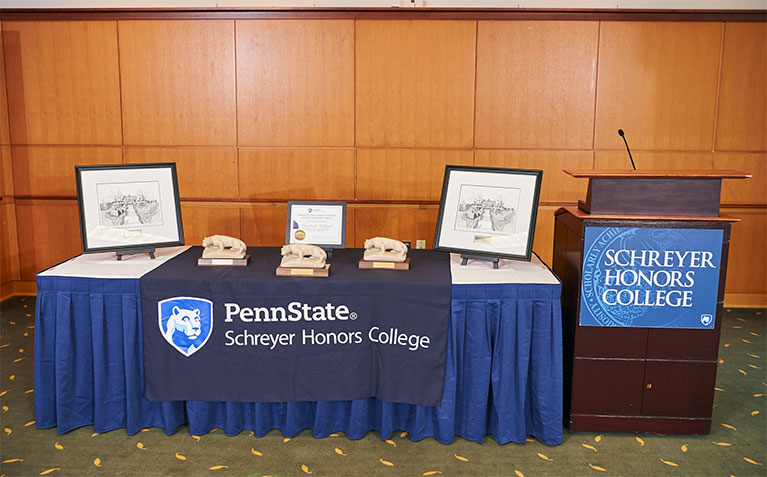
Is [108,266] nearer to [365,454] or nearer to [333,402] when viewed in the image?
[333,402]

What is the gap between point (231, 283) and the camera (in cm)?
315

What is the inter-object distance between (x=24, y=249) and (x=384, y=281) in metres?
4.25

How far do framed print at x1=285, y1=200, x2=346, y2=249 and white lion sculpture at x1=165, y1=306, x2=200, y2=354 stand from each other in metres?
0.67

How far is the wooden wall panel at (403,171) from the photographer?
18.2 feet

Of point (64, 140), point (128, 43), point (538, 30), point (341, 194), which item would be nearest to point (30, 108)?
point (64, 140)

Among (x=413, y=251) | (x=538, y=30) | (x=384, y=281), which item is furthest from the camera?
(x=538, y=30)

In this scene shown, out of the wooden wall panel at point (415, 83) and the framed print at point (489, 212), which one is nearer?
the framed print at point (489, 212)

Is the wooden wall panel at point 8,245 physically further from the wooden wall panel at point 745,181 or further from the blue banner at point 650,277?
the wooden wall panel at point 745,181

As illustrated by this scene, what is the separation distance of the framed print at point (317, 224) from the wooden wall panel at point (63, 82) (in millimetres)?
2831

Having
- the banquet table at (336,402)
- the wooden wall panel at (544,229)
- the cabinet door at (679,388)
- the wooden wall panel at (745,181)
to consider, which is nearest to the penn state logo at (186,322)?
the banquet table at (336,402)

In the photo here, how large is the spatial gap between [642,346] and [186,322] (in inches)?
92.2

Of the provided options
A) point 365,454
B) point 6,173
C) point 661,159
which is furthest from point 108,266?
point 661,159

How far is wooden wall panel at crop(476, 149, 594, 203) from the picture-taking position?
5.51 meters

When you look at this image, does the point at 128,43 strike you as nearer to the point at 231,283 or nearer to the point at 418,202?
the point at 418,202
